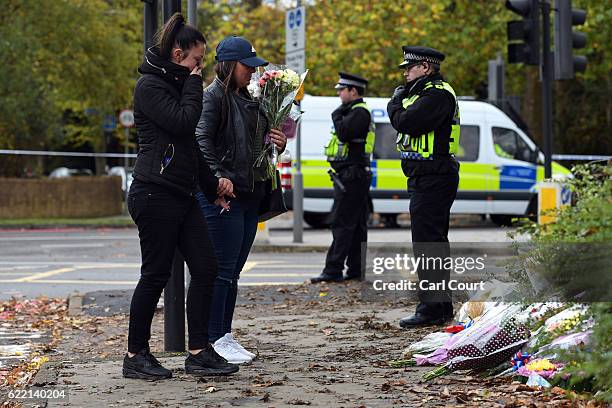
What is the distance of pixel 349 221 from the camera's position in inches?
508

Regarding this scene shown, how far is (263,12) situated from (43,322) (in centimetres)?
2521

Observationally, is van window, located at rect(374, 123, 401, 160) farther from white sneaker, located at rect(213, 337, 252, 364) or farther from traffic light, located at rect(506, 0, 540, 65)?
white sneaker, located at rect(213, 337, 252, 364)

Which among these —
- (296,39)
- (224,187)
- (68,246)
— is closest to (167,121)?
(224,187)

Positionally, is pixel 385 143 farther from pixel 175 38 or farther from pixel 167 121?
pixel 167 121

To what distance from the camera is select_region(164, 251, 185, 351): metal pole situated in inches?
312

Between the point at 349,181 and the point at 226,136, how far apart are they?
542 cm

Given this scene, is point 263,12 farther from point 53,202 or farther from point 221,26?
point 53,202

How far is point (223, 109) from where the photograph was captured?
7.45 m

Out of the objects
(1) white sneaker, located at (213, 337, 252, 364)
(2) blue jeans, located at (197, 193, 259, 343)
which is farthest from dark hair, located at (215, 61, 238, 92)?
(1) white sneaker, located at (213, 337, 252, 364)

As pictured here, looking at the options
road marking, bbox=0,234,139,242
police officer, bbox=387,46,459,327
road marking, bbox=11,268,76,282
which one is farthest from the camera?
road marking, bbox=0,234,139,242

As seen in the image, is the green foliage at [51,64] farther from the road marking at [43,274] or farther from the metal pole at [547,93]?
the metal pole at [547,93]

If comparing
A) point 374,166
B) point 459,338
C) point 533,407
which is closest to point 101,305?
point 459,338

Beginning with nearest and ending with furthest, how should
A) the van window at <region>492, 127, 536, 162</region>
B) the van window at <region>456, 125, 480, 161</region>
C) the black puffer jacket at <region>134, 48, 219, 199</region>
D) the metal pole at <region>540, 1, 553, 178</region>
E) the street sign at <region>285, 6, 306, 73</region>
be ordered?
1. the black puffer jacket at <region>134, 48, 219, 199</region>
2. the metal pole at <region>540, 1, 553, 178</region>
3. the street sign at <region>285, 6, 306, 73</region>
4. the van window at <region>456, 125, 480, 161</region>
5. the van window at <region>492, 127, 536, 162</region>

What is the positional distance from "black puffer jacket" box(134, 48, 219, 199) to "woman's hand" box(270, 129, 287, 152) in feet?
3.37
